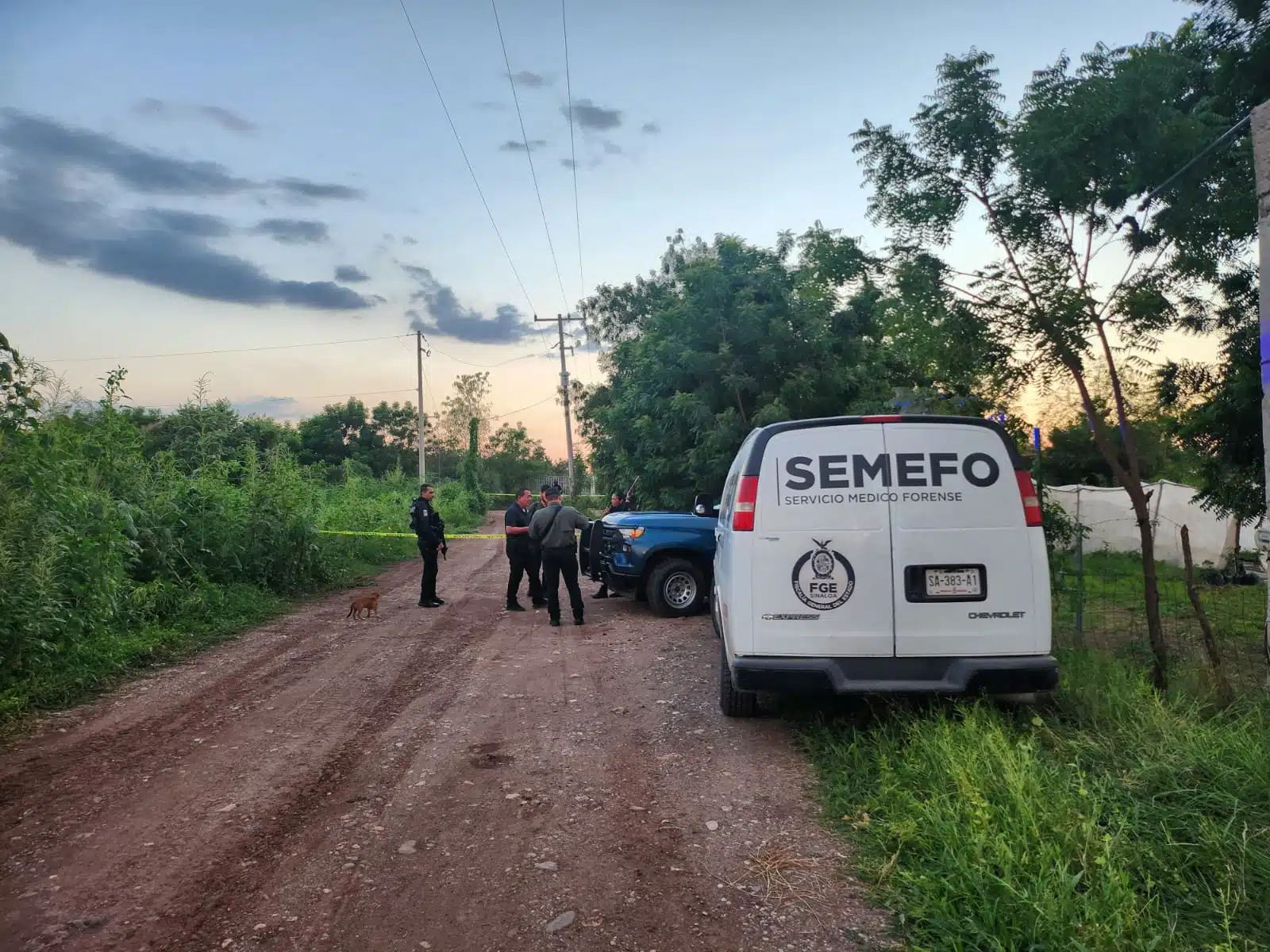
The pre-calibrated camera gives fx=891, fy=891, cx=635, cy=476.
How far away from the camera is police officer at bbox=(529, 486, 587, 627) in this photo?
37.5 feet

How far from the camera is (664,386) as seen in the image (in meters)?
17.5

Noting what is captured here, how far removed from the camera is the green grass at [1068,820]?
3268 mm

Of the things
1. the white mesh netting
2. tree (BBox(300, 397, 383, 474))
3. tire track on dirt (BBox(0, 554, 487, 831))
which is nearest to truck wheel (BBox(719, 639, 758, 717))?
tire track on dirt (BBox(0, 554, 487, 831))

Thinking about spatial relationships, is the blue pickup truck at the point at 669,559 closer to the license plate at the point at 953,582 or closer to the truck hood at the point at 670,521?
the truck hood at the point at 670,521

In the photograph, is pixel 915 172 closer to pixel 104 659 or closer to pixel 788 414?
pixel 788 414

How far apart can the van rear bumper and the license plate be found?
0.41 m

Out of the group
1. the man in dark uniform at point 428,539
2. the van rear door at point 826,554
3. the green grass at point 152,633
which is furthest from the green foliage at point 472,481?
the van rear door at point 826,554

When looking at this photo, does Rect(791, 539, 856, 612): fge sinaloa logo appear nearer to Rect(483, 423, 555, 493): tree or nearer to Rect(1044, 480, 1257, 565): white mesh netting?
Rect(1044, 480, 1257, 565): white mesh netting

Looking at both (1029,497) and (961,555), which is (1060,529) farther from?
(961,555)

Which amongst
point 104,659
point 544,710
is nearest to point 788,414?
point 544,710

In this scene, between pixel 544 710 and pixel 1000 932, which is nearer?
pixel 1000 932

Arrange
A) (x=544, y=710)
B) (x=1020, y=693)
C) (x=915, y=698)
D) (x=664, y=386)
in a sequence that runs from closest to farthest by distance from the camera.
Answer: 1. (x=1020, y=693)
2. (x=915, y=698)
3. (x=544, y=710)
4. (x=664, y=386)

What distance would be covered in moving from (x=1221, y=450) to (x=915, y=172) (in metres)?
5.35

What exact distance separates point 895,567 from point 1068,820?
1896 millimetres
